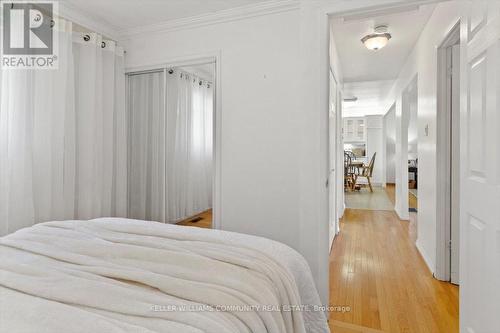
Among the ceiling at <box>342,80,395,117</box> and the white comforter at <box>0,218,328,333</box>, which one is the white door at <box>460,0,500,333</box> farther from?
the ceiling at <box>342,80,395,117</box>

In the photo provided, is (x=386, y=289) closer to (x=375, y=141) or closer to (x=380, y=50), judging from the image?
(x=380, y=50)

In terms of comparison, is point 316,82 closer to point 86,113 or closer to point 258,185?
point 258,185

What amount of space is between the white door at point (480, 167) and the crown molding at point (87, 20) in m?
3.04

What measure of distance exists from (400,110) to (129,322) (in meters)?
5.45

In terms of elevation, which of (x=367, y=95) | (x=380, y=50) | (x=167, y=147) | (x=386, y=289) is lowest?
(x=386, y=289)

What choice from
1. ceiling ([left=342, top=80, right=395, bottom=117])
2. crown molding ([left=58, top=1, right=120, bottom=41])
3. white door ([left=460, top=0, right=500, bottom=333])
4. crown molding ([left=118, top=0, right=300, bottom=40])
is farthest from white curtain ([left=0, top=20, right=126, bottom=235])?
ceiling ([left=342, top=80, right=395, bottom=117])

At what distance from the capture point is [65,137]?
8.14 feet

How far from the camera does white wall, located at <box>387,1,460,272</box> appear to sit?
2523mm

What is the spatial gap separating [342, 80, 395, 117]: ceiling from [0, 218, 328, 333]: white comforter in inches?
214

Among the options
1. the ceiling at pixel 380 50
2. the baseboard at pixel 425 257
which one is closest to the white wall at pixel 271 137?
the ceiling at pixel 380 50

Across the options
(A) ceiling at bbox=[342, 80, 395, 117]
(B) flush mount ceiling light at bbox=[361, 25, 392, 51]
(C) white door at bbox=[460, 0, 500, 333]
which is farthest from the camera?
(A) ceiling at bbox=[342, 80, 395, 117]

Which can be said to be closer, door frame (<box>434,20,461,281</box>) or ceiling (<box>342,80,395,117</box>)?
door frame (<box>434,20,461,281</box>)

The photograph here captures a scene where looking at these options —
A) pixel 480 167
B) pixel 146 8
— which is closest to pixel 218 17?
pixel 146 8

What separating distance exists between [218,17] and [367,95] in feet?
18.2
